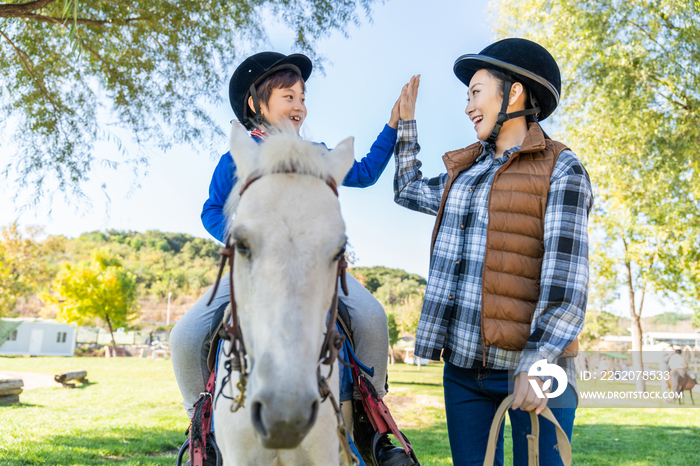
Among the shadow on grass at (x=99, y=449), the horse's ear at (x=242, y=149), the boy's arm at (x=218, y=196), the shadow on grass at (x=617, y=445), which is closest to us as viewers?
the horse's ear at (x=242, y=149)

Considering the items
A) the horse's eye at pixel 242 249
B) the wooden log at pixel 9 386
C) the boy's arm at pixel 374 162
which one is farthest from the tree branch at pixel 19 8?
the wooden log at pixel 9 386

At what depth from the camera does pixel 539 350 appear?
2.00 meters

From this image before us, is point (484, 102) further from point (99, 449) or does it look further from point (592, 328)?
point (592, 328)

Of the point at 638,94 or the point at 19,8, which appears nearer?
the point at 19,8

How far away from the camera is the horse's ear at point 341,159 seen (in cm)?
189

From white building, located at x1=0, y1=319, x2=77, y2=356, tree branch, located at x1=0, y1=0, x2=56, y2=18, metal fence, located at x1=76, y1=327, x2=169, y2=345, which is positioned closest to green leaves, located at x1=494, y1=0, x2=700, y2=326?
tree branch, located at x1=0, y1=0, x2=56, y2=18

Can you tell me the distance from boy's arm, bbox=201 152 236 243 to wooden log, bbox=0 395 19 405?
12.8m

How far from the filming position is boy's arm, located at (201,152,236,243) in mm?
2369

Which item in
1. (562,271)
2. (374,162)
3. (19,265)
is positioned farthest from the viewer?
(19,265)

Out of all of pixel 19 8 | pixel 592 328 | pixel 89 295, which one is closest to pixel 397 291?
pixel 592 328

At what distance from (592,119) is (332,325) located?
10.9 m

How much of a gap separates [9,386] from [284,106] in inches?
508

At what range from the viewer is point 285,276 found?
1401 millimetres

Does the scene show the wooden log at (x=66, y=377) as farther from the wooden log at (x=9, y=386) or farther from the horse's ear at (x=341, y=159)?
the horse's ear at (x=341, y=159)
